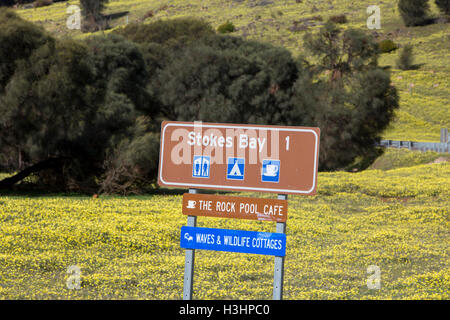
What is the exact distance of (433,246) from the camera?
16.0 meters

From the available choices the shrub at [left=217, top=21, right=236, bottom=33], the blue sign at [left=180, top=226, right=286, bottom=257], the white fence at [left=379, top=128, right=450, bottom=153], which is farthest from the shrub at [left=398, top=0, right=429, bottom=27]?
the blue sign at [left=180, top=226, right=286, bottom=257]

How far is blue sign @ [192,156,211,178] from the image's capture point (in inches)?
311

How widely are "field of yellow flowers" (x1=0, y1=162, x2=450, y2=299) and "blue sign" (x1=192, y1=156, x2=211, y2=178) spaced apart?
10.2 ft

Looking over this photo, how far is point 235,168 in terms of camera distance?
7805 mm

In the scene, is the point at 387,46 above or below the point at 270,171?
below

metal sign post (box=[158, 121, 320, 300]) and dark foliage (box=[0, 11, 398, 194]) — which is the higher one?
metal sign post (box=[158, 121, 320, 300])

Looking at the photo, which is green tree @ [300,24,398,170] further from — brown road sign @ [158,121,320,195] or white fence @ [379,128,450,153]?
brown road sign @ [158,121,320,195]

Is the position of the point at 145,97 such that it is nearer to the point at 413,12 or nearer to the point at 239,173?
the point at 239,173

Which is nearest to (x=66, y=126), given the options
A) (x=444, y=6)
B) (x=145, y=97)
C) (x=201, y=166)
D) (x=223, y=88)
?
(x=145, y=97)

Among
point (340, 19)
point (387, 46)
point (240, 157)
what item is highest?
point (240, 157)

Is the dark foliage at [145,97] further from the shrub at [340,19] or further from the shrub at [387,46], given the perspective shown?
the shrub at [340,19]

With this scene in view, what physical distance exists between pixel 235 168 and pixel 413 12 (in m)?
87.4

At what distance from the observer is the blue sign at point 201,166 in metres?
7.91
